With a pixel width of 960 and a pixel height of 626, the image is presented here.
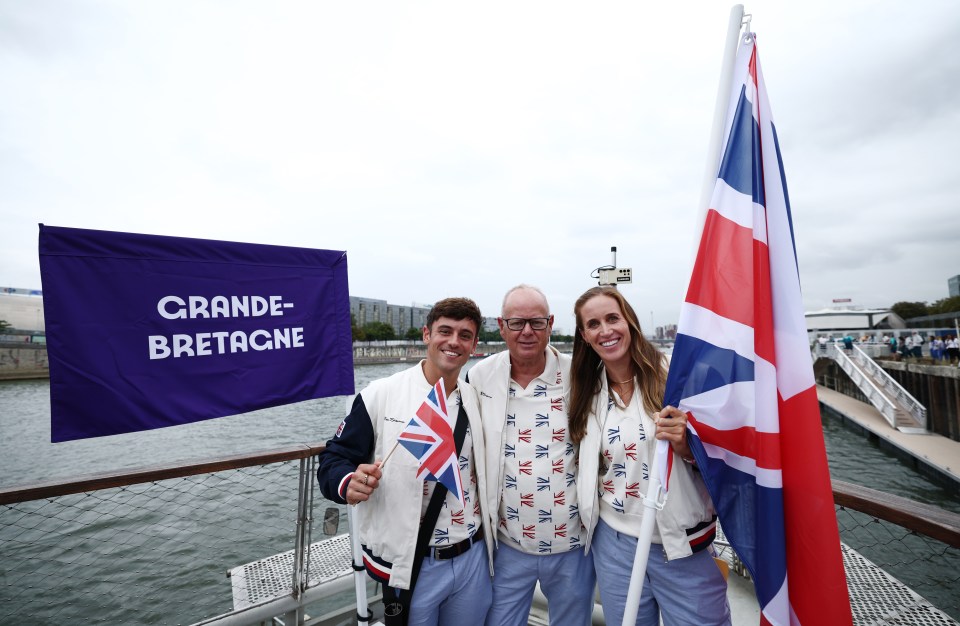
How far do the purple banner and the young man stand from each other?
0.78 m

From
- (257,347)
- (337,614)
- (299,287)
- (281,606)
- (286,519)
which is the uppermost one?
(299,287)

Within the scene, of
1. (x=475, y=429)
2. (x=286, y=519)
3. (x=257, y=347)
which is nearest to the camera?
(x=475, y=429)

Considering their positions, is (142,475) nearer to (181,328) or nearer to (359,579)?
(181,328)

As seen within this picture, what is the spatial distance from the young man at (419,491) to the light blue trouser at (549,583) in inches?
4.1

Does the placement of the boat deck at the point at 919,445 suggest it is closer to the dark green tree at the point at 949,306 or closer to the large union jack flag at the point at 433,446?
the large union jack flag at the point at 433,446

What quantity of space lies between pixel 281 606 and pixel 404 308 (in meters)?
152

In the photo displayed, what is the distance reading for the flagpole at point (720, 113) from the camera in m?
1.89

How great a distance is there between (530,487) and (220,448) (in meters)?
18.3

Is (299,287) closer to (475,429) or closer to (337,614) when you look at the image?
(475,429)

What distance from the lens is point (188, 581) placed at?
6.50 m

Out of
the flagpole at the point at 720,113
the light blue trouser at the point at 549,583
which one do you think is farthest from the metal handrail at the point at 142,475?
the flagpole at the point at 720,113

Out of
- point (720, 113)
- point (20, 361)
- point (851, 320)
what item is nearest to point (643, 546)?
point (720, 113)

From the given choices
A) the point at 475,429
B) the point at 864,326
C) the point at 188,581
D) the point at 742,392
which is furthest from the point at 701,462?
the point at 864,326

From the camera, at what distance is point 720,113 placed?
6.30ft
